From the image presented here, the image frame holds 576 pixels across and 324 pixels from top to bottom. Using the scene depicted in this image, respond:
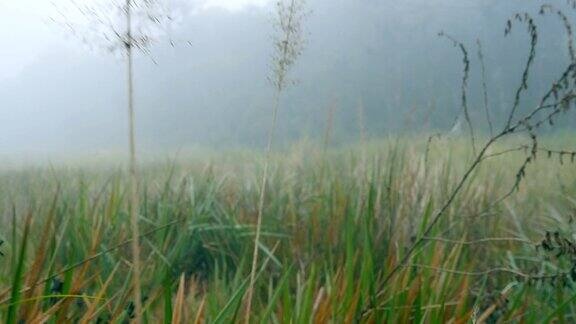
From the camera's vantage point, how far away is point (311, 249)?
2.33 metres

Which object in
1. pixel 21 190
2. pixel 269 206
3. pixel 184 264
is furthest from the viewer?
pixel 21 190

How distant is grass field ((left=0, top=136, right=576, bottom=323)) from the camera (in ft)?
4.44

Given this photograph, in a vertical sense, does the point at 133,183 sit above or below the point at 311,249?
above

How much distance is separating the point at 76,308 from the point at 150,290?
46cm

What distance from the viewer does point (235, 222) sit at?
2.53 metres

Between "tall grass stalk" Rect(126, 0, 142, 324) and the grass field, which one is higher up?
"tall grass stalk" Rect(126, 0, 142, 324)

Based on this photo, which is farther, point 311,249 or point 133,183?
point 311,249

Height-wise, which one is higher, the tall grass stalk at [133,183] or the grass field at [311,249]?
the tall grass stalk at [133,183]

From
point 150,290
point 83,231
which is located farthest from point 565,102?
point 83,231

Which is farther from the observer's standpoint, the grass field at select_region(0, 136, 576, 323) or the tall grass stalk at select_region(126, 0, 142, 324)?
the grass field at select_region(0, 136, 576, 323)

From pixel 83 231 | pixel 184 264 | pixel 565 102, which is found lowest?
pixel 184 264

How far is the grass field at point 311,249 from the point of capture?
1.35 meters

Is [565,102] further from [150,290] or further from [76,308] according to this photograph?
[150,290]

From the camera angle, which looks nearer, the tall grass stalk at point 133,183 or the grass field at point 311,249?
the tall grass stalk at point 133,183
